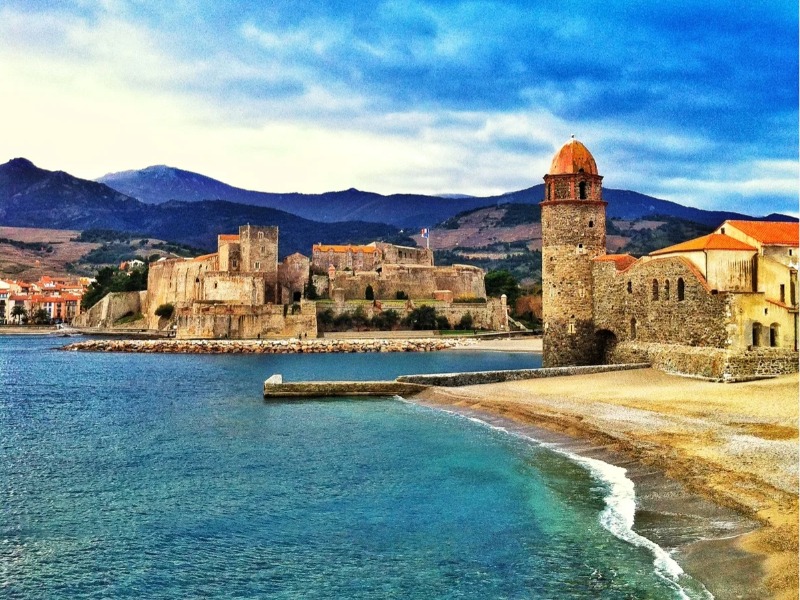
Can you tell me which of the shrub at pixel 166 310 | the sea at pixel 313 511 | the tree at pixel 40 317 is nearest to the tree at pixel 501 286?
the shrub at pixel 166 310

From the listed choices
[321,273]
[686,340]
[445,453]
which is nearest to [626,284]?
[686,340]

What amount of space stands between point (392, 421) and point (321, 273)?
151 feet

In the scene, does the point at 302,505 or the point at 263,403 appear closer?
the point at 302,505

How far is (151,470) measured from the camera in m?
15.4

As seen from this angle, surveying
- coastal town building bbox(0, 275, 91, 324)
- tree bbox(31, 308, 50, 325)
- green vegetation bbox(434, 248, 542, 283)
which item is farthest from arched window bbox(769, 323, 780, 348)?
green vegetation bbox(434, 248, 542, 283)

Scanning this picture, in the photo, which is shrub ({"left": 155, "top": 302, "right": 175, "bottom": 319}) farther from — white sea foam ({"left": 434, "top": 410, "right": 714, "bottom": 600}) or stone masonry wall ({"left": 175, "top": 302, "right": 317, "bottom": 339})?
white sea foam ({"left": 434, "top": 410, "right": 714, "bottom": 600})

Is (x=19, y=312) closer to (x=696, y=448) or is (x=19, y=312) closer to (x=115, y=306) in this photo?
(x=115, y=306)

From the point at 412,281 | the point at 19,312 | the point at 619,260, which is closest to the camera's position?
the point at 619,260

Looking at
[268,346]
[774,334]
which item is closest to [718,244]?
[774,334]

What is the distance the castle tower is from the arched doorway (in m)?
0.15

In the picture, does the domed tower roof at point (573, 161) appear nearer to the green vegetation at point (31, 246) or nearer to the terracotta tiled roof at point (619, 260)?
the terracotta tiled roof at point (619, 260)

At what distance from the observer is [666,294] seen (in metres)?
23.3

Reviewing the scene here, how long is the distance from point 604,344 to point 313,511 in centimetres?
1676

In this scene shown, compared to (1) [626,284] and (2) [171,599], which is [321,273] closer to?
(1) [626,284]
